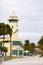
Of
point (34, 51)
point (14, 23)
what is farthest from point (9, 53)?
point (34, 51)

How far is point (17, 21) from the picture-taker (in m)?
61.6

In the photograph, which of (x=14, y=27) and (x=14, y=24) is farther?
(x=14, y=27)

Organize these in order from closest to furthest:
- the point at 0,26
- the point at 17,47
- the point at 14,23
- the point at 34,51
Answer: the point at 0,26 → the point at 17,47 → the point at 14,23 → the point at 34,51

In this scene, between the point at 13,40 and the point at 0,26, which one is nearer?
the point at 0,26

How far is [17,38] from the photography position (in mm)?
59062

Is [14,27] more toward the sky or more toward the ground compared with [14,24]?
more toward the ground

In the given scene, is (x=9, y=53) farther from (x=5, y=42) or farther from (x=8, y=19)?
(x=8, y=19)

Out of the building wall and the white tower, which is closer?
the white tower

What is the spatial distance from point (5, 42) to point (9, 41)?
0.77 metres

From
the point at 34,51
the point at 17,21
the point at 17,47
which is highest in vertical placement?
the point at 17,21

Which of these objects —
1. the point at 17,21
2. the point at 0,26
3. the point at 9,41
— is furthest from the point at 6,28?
the point at 17,21

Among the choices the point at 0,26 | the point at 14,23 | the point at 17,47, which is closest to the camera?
the point at 0,26

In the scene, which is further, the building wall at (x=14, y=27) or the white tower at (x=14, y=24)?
the building wall at (x=14, y=27)

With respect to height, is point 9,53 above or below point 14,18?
below
